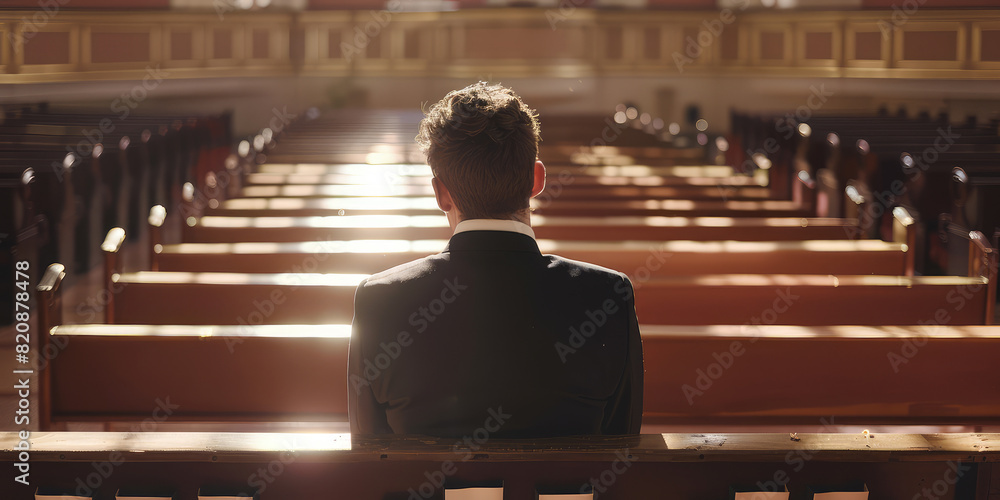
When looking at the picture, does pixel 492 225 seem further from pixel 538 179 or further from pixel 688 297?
pixel 688 297

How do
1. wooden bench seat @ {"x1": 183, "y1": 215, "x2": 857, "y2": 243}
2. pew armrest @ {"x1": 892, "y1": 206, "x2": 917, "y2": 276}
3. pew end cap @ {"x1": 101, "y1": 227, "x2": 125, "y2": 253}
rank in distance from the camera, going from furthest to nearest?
1. wooden bench seat @ {"x1": 183, "y1": 215, "x2": 857, "y2": 243}
2. pew armrest @ {"x1": 892, "y1": 206, "x2": 917, "y2": 276}
3. pew end cap @ {"x1": 101, "y1": 227, "x2": 125, "y2": 253}

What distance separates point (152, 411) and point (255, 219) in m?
1.97

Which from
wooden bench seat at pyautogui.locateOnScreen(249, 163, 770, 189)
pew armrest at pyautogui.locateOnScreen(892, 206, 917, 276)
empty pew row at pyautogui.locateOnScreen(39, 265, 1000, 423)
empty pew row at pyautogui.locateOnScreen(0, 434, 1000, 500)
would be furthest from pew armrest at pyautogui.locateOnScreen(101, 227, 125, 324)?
pew armrest at pyautogui.locateOnScreen(892, 206, 917, 276)

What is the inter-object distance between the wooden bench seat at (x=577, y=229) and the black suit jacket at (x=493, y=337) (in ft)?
8.70

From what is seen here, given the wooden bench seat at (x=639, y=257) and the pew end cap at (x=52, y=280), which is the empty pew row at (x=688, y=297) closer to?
the wooden bench seat at (x=639, y=257)

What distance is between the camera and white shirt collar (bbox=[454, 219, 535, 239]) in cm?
154

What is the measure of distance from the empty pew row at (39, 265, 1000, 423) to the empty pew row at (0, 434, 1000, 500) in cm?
108

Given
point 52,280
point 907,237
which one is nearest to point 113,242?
point 52,280

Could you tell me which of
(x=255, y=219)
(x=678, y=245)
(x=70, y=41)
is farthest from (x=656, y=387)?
(x=70, y=41)

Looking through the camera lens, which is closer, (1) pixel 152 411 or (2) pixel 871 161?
(1) pixel 152 411

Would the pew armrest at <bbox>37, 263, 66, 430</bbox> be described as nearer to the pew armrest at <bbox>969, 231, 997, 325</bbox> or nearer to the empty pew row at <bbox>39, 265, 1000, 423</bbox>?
the empty pew row at <bbox>39, 265, 1000, 423</bbox>

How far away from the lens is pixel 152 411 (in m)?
2.59

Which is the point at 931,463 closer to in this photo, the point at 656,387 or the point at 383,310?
the point at 383,310

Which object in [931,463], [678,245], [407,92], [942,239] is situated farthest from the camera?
[407,92]
